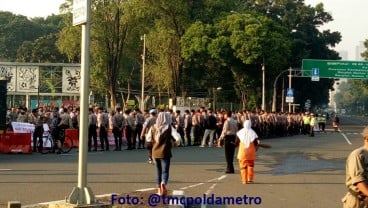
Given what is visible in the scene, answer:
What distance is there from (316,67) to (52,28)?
221 ft

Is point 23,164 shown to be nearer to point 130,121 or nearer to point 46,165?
point 46,165

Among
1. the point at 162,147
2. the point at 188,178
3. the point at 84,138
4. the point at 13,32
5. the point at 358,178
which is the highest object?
the point at 13,32

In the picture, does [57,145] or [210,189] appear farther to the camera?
[57,145]

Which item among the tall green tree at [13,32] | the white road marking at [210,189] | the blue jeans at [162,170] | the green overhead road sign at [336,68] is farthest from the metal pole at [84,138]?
the tall green tree at [13,32]

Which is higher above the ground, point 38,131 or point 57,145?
point 38,131

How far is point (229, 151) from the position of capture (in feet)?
58.0

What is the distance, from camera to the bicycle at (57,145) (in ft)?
79.3

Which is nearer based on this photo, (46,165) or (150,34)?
(46,165)

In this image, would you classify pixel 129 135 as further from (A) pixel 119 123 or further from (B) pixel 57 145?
(B) pixel 57 145

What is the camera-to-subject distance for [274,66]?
58688 mm

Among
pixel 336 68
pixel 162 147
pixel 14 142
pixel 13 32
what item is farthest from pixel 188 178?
pixel 13 32

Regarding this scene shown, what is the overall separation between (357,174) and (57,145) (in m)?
18.8

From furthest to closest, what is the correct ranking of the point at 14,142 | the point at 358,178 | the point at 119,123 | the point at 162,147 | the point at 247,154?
the point at 119,123 < the point at 14,142 < the point at 247,154 < the point at 162,147 < the point at 358,178

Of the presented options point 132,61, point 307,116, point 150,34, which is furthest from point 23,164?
point 132,61
